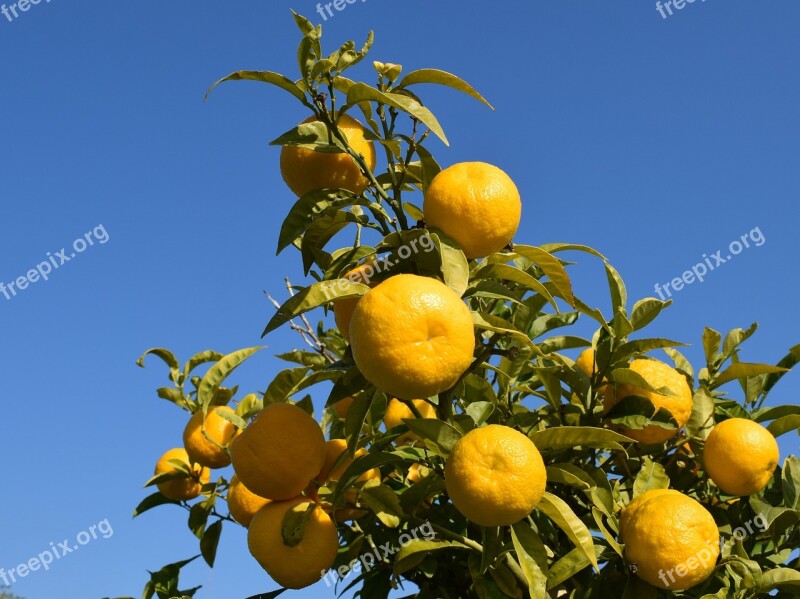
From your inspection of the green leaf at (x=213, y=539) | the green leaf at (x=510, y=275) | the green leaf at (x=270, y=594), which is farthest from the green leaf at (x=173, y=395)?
the green leaf at (x=510, y=275)

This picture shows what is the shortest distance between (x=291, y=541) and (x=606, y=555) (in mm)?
698

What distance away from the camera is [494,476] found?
1.32m

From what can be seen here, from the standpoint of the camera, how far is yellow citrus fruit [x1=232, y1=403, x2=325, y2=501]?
1663 mm

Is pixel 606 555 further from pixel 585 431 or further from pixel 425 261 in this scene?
pixel 425 261

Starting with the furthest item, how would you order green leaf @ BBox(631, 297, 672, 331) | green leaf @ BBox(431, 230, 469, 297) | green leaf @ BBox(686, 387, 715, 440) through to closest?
green leaf @ BBox(686, 387, 715, 440)
green leaf @ BBox(631, 297, 672, 331)
green leaf @ BBox(431, 230, 469, 297)

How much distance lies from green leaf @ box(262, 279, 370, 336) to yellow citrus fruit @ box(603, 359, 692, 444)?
2.46 feet

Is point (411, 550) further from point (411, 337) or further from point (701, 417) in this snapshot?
point (701, 417)

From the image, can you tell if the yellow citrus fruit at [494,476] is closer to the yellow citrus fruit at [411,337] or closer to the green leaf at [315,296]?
the yellow citrus fruit at [411,337]

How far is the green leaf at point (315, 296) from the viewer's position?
139cm

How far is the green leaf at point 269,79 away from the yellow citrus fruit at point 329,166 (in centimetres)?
8

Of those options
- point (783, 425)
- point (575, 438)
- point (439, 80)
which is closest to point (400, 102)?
point (439, 80)

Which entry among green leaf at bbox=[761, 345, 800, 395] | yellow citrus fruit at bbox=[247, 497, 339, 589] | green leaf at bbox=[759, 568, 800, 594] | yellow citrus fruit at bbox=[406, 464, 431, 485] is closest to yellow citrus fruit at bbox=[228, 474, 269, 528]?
yellow citrus fruit at bbox=[247, 497, 339, 589]

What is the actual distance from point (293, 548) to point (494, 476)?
0.58 metres

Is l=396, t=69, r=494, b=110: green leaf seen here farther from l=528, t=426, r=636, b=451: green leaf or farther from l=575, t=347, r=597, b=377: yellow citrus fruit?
l=575, t=347, r=597, b=377: yellow citrus fruit
